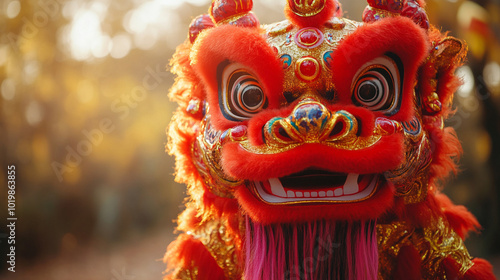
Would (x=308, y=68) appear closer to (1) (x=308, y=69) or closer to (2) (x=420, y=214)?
(1) (x=308, y=69)

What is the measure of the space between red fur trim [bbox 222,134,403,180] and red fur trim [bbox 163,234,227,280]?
1.58ft

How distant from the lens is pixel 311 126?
115 centimetres

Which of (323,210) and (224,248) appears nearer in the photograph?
(323,210)

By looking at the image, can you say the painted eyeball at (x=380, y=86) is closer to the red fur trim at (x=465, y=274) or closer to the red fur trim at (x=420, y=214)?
the red fur trim at (x=420, y=214)

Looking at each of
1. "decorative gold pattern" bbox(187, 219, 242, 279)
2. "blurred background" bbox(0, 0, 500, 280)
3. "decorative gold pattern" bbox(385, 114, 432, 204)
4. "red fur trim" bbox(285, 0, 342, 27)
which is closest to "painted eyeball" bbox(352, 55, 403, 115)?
"decorative gold pattern" bbox(385, 114, 432, 204)

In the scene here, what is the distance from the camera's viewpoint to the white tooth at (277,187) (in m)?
1.28

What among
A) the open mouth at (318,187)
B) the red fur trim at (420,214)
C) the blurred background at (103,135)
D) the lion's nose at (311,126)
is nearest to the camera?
the lion's nose at (311,126)

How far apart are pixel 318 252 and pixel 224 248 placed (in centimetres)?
38

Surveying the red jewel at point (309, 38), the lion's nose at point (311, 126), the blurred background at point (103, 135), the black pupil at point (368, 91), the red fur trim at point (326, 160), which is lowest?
the blurred background at point (103, 135)

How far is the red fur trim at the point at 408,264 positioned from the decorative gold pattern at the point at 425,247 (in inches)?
0.6

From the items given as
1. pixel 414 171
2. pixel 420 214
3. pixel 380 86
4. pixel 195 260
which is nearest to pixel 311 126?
pixel 380 86

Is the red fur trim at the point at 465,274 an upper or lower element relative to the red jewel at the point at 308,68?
lower

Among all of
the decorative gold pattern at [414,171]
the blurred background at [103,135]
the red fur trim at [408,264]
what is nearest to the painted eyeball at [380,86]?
the decorative gold pattern at [414,171]

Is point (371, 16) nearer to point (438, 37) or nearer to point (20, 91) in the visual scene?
point (438, 37)
